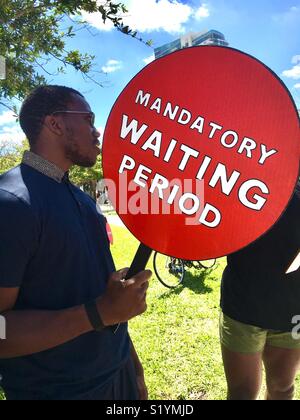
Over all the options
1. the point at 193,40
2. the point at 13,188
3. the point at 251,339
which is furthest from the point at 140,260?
the point at 251,339

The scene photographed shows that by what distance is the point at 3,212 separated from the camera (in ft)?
3.17

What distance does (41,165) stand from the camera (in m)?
1.22

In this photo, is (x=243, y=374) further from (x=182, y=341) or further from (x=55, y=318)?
(x=182, y=341)

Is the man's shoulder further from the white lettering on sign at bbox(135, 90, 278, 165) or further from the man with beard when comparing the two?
the white lettering on sign at bbox(135, 90, 278, 165)

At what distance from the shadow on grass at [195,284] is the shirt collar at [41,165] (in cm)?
400

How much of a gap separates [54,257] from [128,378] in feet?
2.01

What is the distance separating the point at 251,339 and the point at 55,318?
3.52 feet

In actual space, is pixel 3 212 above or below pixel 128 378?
above

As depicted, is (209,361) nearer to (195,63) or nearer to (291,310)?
(291,310)

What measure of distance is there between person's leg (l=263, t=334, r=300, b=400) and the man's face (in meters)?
1.29

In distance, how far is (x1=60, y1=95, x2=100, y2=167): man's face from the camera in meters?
1.24

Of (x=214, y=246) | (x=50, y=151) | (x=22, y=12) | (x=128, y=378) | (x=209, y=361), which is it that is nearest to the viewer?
(x=214, y=246)

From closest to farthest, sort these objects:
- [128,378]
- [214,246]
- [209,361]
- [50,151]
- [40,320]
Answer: [214,246] < [40,320] < [50,151] < [128,378] < [209,361]

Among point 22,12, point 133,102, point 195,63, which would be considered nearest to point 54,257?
point 133,102
